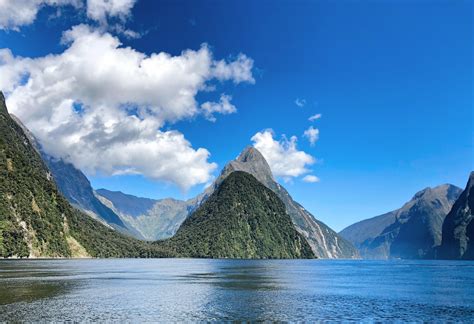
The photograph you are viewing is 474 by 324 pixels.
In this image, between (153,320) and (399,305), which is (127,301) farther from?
(399,305)

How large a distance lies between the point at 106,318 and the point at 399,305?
43116 mm

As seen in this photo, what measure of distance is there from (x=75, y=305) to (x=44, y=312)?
7.64 m

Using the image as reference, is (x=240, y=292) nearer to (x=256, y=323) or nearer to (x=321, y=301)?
(x=321, y=301)

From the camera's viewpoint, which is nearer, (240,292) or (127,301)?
(127,301)

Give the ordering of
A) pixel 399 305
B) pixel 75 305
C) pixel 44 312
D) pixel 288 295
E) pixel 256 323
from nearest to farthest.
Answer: pixel 256 323, pixel 44 312, pixel 75 305, pixel 399 305, pixel 288 295

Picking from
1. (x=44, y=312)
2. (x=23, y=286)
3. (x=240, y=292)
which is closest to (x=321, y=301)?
(x=240, y=292)

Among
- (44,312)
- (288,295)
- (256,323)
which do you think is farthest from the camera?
(288,295)

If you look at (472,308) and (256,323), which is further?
(472,308)

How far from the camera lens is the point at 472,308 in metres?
66.9

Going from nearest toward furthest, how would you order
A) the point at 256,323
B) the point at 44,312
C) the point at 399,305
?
1. the point at 256,323
2. the point at 44,312
3. the point at 399,305

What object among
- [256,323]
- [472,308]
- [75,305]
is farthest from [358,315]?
[75,305]

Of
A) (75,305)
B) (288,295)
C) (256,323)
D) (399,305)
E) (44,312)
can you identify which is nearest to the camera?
(256,323)

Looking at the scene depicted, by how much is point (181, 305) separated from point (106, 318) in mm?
15452

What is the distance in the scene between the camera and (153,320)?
5256 centimetres
